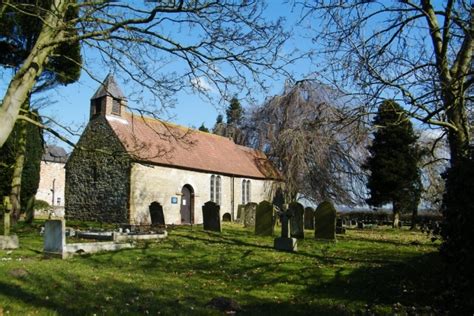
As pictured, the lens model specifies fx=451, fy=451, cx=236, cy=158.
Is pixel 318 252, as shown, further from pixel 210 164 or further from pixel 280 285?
pixel 210 164

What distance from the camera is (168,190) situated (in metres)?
28.3

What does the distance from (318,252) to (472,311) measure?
835 centimetres

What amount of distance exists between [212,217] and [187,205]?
9.79 metres

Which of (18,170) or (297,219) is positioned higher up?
(18,170)

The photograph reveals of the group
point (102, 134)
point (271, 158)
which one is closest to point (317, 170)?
point (271, 158)

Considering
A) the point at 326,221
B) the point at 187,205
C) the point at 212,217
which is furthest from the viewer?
the point at 187,205

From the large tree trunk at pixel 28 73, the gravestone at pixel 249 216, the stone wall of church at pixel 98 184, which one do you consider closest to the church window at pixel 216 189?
the gravestone at pixel 249 216

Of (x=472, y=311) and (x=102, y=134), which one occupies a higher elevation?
(x=102, y=134)

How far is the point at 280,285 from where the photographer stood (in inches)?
362

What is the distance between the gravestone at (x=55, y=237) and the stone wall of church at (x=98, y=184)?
43.8 feet

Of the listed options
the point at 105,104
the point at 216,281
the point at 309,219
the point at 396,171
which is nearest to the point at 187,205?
the point at 105,104

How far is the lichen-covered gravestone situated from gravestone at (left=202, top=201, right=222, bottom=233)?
4859 millimetres

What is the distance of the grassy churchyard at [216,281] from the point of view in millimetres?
6766

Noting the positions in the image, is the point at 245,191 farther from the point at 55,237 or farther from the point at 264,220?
the point at 55,237
